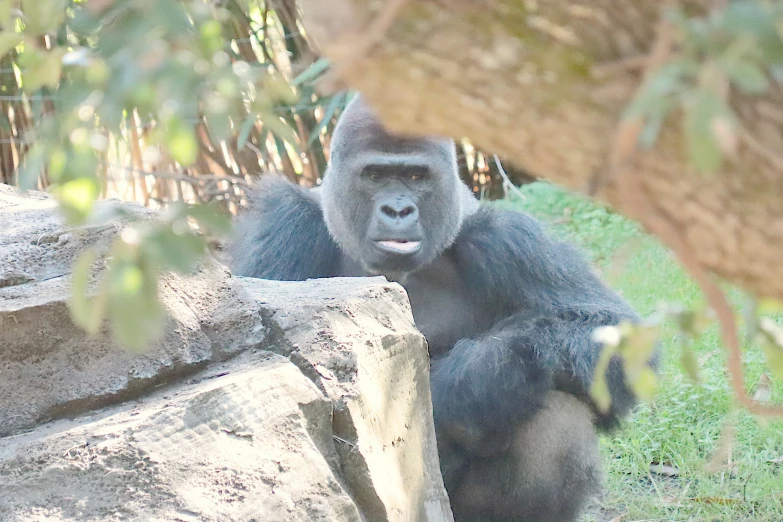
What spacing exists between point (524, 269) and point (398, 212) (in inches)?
25.2

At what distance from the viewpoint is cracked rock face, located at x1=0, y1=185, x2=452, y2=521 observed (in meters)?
2.25

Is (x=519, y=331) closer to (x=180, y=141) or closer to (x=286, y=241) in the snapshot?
(x=286, y=241)

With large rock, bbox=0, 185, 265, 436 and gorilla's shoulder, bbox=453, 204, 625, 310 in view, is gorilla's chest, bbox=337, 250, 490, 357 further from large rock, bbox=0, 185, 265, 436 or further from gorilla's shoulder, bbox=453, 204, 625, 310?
large rock, bbox=0, 185, 265, 436

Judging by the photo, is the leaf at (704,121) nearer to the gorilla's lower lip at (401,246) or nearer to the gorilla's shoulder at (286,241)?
the gorilla's lower lip at (401,246)

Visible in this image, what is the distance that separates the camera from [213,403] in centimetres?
242

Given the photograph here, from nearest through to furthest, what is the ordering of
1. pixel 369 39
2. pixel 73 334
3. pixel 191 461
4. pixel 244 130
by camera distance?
pixel 369 39 → pixel 191 461 → pixel 73 334 → pixel 244 130

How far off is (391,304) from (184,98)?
212 cm

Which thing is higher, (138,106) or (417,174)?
(138,106)

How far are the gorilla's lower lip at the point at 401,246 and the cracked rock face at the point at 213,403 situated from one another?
0.71 meters

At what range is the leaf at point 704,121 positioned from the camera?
0.84m

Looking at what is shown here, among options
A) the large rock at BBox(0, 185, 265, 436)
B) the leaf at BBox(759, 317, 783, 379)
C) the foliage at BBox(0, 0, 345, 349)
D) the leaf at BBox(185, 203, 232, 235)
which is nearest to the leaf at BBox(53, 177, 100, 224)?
the foliage at BBox(0, 0, 345, 349)

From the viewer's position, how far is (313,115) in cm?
859

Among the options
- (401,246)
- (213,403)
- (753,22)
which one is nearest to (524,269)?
(401,246)

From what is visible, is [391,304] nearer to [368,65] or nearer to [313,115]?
[368,65]
